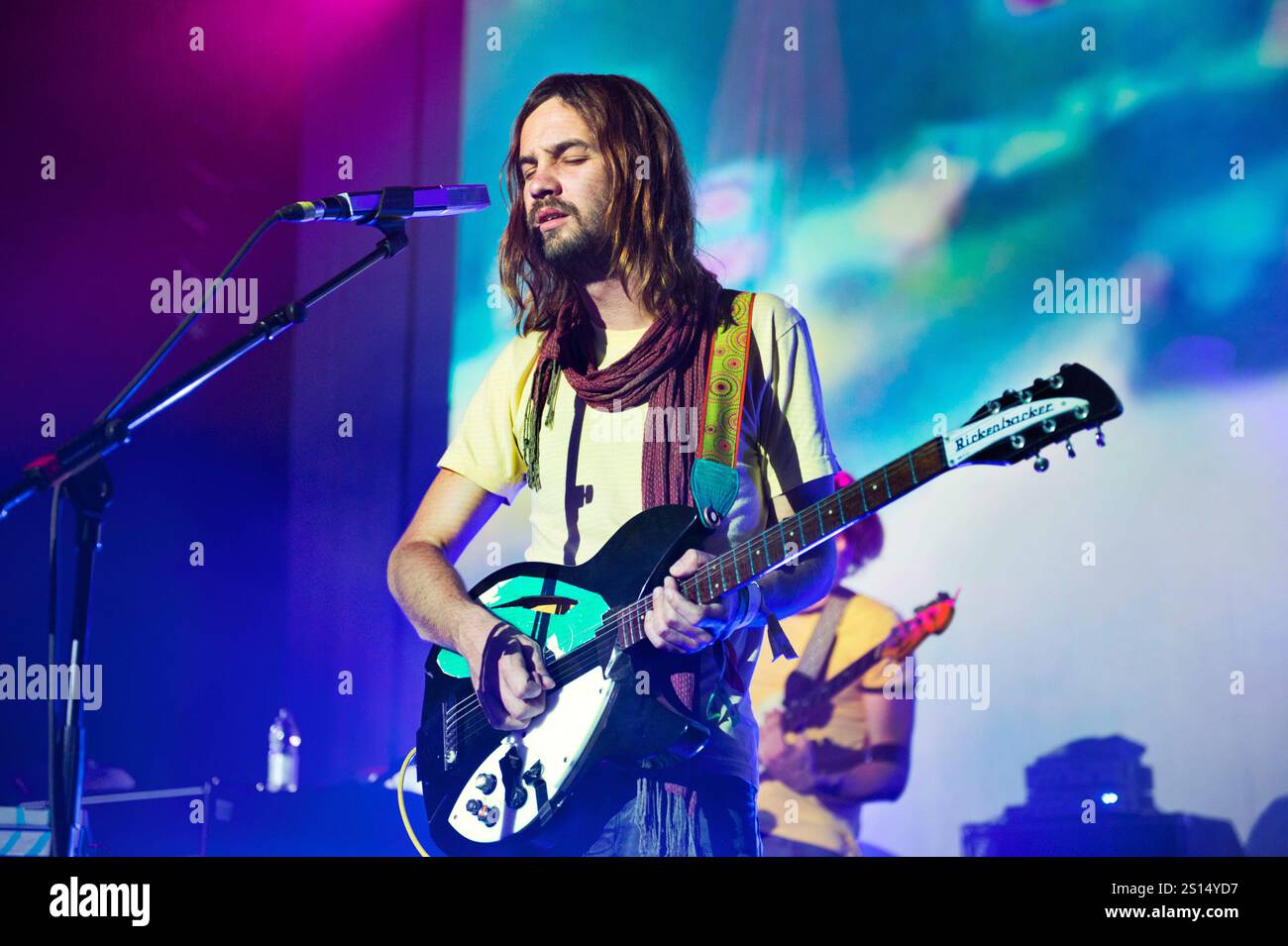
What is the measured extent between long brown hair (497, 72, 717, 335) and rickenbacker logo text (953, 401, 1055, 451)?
2.57 feet

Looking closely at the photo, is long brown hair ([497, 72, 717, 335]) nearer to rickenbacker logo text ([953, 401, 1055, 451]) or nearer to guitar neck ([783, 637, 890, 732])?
rickenbacker logo text ([953, 401, 1055, 451])

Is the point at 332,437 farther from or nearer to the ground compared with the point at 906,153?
nearer to the ground

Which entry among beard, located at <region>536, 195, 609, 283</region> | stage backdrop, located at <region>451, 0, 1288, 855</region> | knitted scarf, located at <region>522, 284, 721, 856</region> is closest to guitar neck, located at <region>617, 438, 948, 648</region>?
knitted scarf, located at <region>522, 284, 721, 856</region>

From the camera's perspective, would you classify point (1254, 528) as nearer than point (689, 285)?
No

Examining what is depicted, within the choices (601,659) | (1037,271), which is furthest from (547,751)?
(1037,271)

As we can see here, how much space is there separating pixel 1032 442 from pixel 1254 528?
156 centimetres

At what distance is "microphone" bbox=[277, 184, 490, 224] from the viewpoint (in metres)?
2.64

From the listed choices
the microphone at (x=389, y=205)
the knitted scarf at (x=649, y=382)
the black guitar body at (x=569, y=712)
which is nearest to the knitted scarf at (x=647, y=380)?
the knitted scarf at (x=649, y=382)

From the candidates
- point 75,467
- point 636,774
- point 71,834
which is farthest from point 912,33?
point 71,834

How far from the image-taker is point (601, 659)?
2.38 m

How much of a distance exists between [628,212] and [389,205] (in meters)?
0.54

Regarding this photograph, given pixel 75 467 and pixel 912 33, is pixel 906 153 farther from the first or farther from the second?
pixel 75 467
